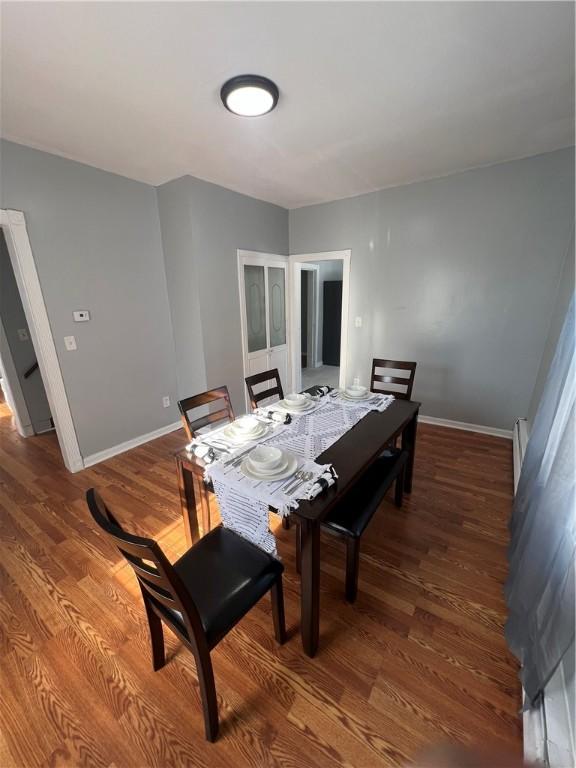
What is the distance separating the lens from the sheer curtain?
95 cm

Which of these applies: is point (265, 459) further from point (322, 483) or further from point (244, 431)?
point (244, 431)

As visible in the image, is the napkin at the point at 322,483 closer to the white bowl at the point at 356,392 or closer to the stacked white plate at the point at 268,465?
the stacked white plate at the point at 268,465

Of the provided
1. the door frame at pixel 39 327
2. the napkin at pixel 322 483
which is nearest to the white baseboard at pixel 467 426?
the napkin at pixel 322 483

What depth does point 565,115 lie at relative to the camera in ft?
6.23

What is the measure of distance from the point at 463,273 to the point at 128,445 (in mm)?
3834

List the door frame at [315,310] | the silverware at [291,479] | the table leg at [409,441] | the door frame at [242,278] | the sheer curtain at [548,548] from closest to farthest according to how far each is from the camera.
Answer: the sheer curtain at [548,548] → the silverware at [291,479] → the table leg at [409,441] → the door frame at [242,278] → the door frame at [315,310]

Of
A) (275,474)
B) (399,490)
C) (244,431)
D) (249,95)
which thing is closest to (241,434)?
(244,431)

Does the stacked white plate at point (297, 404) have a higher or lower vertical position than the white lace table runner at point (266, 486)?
higher

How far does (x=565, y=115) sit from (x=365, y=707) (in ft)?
11.2

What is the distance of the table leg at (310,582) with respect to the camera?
1064 millimetres

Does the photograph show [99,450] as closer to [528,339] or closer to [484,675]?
[484,675]

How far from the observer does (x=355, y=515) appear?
4.61ft

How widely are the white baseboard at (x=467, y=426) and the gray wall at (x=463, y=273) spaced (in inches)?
2.6

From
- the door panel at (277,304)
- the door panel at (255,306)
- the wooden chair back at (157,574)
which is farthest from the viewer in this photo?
the door panel at (277,304)
